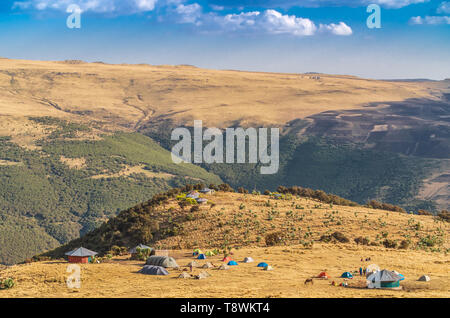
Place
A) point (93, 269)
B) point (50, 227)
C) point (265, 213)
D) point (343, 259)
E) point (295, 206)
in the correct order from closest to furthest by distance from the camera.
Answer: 1. point (93, 269)
2. point (343, 259)
3. point (265, 213)
4. point (295, 206)
5. point (50, 227)

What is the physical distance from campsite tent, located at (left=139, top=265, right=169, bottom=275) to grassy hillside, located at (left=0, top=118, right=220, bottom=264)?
83.4 metres

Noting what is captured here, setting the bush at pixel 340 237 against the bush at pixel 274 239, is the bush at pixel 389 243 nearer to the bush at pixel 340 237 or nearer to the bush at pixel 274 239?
the bush at pixel 340 237

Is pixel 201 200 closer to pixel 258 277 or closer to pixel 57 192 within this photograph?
pixel 258 277

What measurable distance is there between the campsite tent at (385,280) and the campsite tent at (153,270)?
642 inches

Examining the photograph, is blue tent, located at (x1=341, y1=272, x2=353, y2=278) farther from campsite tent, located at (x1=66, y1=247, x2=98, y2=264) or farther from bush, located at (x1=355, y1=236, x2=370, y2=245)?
campsite tent, located at (x1=66, y1=247, x2=98, y2=264)

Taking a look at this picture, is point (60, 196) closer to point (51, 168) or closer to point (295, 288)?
point (51, 168)

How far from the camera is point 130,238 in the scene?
2450 inches

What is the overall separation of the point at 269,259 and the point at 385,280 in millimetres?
13886

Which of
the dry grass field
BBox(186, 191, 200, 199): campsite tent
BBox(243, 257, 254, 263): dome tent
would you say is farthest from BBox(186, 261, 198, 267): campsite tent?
BBox(186, 191, 200, 199): campsite tent

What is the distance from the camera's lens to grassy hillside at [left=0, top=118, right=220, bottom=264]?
13875 centimetres

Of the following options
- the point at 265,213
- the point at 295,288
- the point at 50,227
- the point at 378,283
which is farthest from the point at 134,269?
the point at 50,227

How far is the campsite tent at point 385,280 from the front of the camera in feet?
119

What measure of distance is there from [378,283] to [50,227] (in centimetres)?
12699

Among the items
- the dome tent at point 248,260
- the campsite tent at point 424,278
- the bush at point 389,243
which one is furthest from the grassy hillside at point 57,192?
the campsite tent at point 424,278
